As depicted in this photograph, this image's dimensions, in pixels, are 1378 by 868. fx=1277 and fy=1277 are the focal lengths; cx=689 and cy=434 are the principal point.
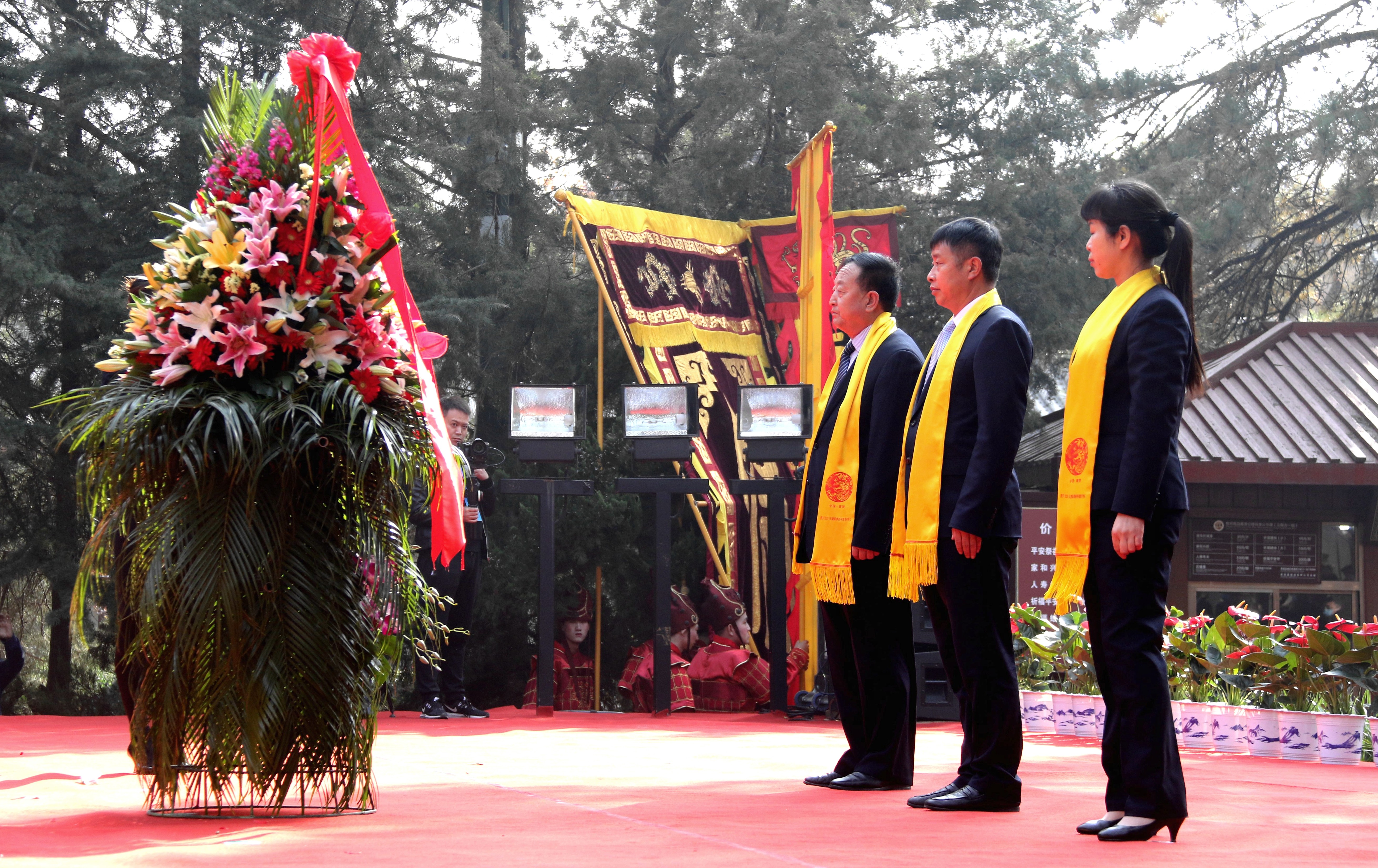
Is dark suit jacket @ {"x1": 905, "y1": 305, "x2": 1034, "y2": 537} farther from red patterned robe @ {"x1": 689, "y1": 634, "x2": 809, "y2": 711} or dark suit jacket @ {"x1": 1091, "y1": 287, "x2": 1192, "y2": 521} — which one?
red patterned robe @ {"x1": 689, "y1": 634, "x2": 809, "y2": 711}

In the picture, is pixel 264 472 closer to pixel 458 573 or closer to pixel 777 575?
pixel 458 573

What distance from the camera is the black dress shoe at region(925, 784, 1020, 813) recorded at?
266cm

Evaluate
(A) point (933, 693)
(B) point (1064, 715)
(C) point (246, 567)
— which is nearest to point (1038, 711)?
(B) point (1064, 715)

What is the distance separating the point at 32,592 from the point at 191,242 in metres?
6.82

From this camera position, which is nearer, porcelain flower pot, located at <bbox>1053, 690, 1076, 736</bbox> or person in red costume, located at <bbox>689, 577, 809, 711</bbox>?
porcelain flower pot, located at <bbox>1053, 690, 1076, 736</bbox>

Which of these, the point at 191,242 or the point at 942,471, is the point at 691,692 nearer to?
the point at 942,471

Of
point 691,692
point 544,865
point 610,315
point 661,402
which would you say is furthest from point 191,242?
point 610,315

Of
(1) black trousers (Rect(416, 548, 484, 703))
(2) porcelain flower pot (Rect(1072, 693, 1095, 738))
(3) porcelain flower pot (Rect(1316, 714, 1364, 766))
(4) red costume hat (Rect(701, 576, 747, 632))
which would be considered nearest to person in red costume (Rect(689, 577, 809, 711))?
(4) red costume hat (Rect(701, 576, 747, 632))

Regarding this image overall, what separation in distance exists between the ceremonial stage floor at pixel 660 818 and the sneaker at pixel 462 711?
1.63 m

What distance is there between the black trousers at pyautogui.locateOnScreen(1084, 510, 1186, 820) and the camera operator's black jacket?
361 cm

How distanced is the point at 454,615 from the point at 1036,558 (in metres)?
3.36

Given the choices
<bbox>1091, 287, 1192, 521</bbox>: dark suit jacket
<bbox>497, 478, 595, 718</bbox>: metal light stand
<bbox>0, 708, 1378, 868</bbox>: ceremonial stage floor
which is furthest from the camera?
<bbox>497, 478, 595, 718</bbox>: metal light stand

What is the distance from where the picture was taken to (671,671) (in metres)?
6.66

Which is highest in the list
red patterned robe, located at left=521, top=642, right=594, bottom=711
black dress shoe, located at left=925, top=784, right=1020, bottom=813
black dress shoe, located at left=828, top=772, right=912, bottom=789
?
black dress shoe, located at left=925, top=784, right=1020, bottom=813
